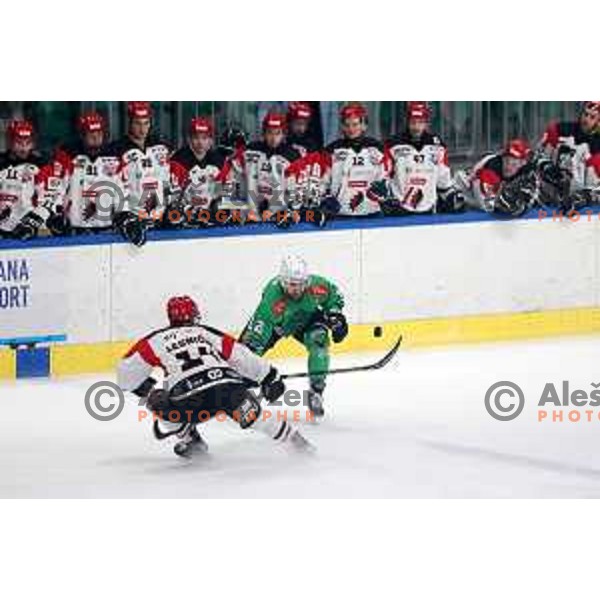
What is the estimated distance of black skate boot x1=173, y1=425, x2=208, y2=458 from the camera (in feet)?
18.8

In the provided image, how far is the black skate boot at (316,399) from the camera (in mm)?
5797

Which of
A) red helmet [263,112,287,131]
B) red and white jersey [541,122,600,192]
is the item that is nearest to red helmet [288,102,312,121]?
red helmet [263,112,287,131]

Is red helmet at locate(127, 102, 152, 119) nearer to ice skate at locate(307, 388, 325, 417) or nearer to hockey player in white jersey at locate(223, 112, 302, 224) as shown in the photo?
hockey player in white jersey at locate(223, 112, 302, 224)

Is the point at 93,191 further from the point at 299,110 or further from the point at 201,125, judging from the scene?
the point at 299,110

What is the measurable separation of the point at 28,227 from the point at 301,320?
2.58 feet

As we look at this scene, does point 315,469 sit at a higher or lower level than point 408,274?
lower

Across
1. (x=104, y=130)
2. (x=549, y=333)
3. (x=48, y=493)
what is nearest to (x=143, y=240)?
(x=104, y=130)

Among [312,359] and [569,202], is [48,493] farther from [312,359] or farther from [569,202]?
[569,202]

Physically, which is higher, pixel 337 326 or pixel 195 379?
pixel 337 326

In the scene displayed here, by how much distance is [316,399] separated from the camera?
5.80 meters

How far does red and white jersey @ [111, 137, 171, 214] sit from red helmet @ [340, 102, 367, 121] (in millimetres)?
495

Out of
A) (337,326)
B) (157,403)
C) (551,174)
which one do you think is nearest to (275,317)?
(337,326)

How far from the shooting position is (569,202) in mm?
5969

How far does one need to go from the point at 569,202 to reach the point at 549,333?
0.38 metres
